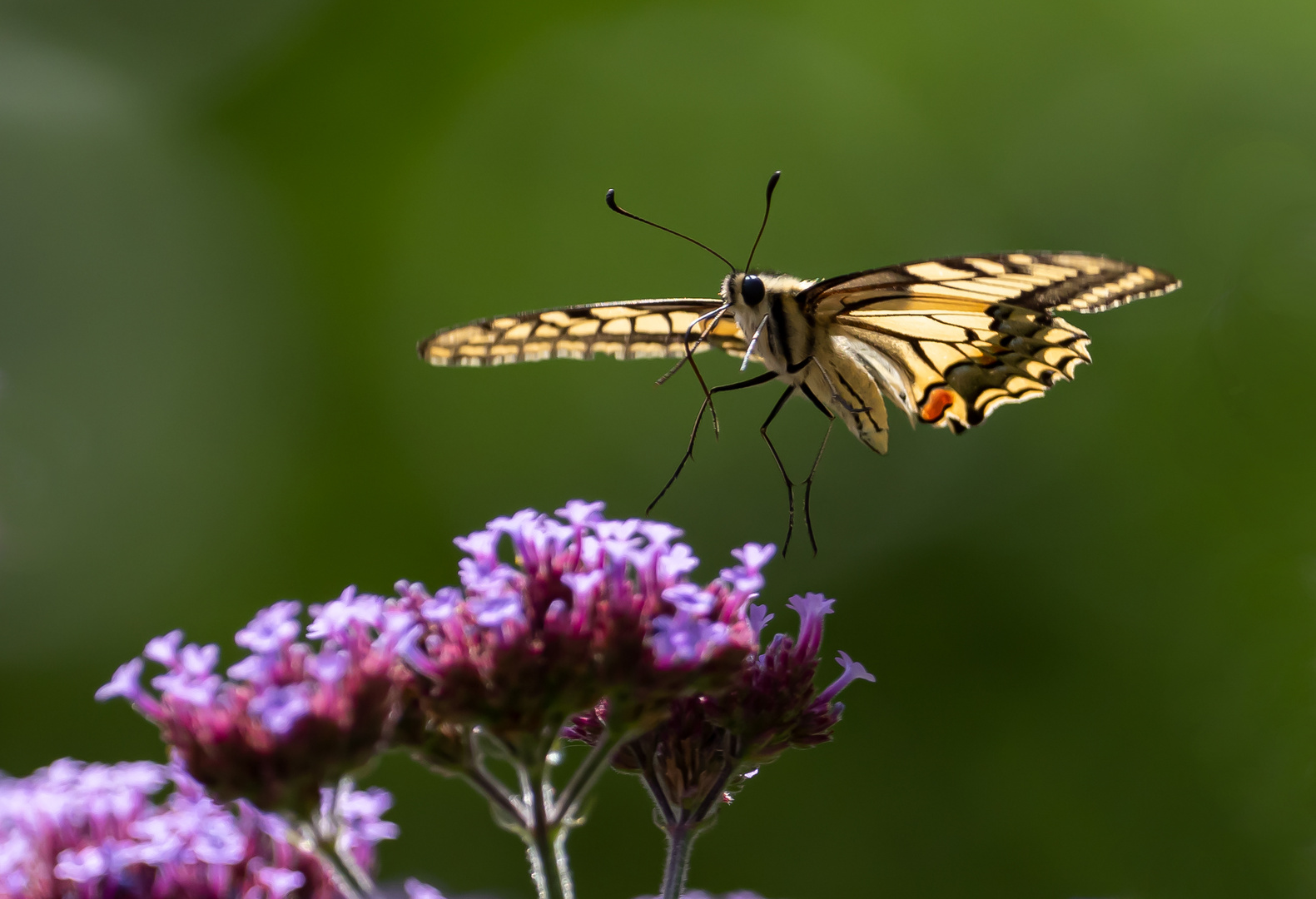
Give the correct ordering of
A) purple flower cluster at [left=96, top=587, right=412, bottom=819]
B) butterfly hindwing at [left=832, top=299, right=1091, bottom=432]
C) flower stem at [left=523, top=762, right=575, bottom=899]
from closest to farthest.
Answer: purple flower cluster at [left=96, top=587, right=412, bottom=819] < flower stem at [left=523, top=762, right=575, bottom=899] < butterfly hindwing at [left=832, top=299, right=1091, bottom=432]

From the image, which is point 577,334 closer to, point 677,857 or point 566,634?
point 566,634

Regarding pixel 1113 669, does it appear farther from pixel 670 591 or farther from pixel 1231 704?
pixel 670 591

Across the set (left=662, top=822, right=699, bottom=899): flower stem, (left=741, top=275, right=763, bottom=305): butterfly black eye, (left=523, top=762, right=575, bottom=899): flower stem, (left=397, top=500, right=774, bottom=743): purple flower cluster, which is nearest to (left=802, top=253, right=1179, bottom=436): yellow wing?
(left=741, top=275, right=763, bottom=305): butterfly black eye

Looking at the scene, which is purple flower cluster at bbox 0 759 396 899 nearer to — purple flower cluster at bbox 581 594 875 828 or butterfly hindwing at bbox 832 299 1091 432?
purple flower cluster at bbox 581 594 875 828

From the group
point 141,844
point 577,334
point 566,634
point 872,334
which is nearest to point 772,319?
point 872,334

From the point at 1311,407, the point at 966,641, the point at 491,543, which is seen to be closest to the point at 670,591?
the point at 491,543

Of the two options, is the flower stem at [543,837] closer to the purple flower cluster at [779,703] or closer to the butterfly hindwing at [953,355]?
→ the purple flower cluster at [779,703]
